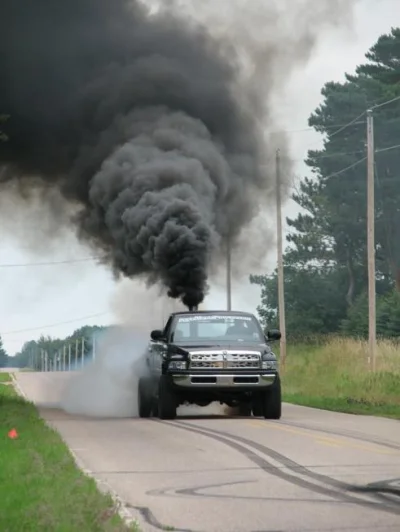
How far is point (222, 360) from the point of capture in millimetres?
21375

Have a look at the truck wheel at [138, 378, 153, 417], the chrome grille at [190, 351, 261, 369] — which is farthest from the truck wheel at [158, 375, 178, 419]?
the truck wheel at [138, 378, 153, 417]

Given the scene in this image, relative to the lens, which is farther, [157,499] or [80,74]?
[80,74]

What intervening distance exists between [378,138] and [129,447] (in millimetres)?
54977

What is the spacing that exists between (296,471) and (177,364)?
947cm

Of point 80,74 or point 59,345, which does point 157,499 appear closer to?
point 80,74

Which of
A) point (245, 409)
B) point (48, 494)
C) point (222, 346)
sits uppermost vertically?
point (222, 346)

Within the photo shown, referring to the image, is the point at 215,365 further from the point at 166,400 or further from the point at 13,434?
the point at 13,434

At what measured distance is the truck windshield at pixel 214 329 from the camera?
22.4m

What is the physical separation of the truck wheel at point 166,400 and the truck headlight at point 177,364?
25 cm

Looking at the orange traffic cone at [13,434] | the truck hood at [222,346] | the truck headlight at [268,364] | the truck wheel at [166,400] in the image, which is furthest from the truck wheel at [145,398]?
the orange traffic cone at [13,434]

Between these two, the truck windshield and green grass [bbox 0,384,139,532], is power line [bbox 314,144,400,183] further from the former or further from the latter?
green grass [bbox 0,384,139,532]

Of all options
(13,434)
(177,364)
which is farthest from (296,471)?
(177,364)

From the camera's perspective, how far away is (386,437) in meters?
16.7

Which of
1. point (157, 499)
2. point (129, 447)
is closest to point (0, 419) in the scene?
point (129, 447)
